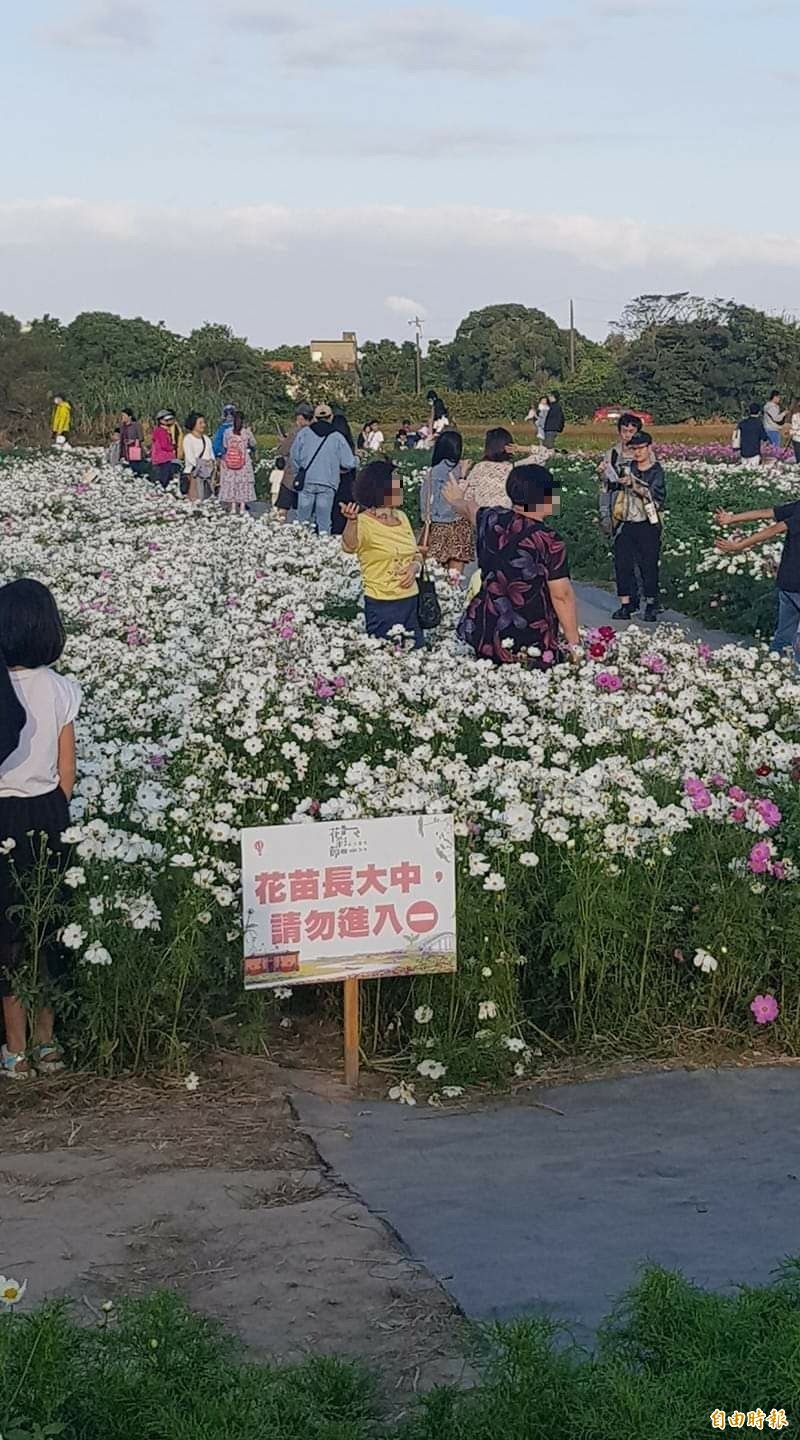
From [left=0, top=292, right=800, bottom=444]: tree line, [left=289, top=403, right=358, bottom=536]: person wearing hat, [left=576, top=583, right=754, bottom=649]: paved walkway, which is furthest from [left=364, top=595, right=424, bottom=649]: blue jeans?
[left=0, top=292, right=800, bottom=444]: tree line

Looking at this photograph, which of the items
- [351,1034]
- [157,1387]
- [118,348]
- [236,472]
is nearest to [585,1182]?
[351,1034]

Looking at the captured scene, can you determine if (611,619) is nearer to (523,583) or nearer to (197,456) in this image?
(523,583)

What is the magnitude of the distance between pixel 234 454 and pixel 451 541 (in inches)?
296

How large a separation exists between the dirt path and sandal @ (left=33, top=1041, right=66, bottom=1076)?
80 mm

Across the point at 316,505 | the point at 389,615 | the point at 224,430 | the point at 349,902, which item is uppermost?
the point at 224,430

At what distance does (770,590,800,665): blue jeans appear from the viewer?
10570mm

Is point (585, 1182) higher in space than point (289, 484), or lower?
lower

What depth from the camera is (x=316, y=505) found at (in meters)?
17.7

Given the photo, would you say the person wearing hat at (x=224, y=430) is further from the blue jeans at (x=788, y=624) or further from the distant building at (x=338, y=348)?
the distant building at (x=338, y=348)

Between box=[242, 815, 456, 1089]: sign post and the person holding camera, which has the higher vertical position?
the person holding camera

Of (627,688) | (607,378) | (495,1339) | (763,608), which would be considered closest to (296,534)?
(763,608)

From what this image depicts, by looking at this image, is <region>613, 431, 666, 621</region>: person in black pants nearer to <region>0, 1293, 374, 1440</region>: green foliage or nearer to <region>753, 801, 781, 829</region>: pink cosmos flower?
<region>753, 801, 781, 829</region>: pink cosmos flower

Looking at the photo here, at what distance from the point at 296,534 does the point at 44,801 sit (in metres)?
11.2

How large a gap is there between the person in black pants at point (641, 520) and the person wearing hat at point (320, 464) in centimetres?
353
